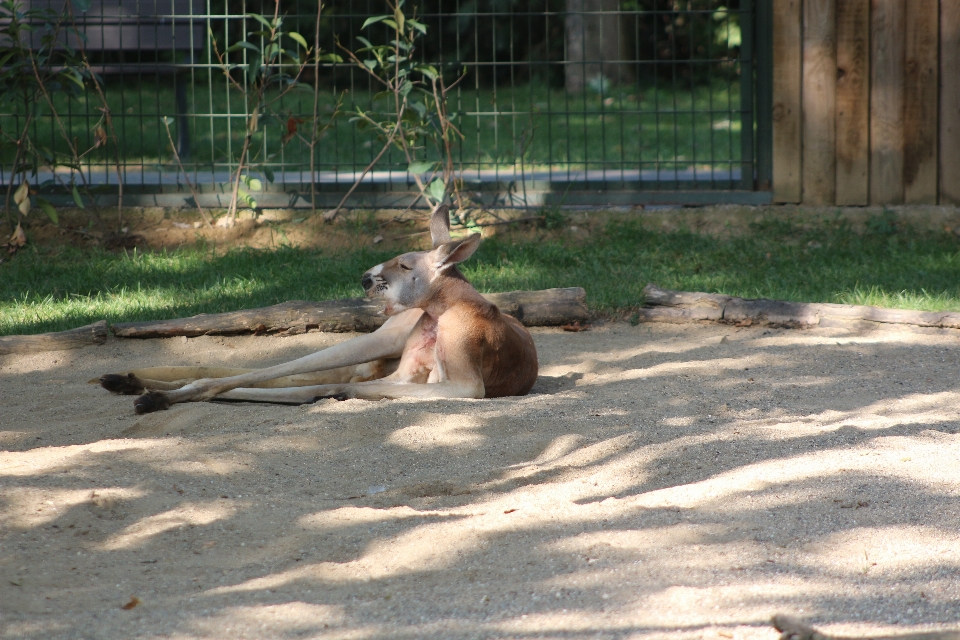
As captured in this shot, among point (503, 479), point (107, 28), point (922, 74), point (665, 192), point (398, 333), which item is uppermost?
point (107, 28)

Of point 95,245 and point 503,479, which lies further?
point 95,245

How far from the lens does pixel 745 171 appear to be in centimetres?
895

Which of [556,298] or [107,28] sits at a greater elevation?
[107,28]

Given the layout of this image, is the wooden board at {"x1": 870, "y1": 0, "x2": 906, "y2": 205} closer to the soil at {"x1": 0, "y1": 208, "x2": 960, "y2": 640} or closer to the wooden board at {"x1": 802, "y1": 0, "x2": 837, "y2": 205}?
the wooden board at {"x1": 802, "y1": 0, "x2": 837, "y2": 205}

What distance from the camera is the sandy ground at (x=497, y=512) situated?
263cm

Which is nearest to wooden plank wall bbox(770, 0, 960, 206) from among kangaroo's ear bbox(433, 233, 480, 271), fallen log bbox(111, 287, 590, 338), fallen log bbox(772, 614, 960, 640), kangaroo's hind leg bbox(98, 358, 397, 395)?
fallen log bbox(111, 287, 590, 338)

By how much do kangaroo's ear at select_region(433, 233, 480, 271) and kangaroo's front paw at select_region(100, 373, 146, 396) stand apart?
1634 mm

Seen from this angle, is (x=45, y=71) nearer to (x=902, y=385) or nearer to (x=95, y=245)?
(x=95, y=245)

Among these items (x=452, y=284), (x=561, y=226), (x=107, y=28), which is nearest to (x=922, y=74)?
(x=561, y=226)

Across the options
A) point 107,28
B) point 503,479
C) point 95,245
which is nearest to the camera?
point 503,479

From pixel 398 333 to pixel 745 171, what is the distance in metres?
4.77

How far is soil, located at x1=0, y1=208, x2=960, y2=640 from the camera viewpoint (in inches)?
104

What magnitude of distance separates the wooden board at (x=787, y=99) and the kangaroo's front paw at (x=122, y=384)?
18.8 ft

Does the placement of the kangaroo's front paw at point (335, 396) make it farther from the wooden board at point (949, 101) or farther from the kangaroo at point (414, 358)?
the wooden board at point (949, 101)
